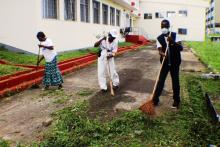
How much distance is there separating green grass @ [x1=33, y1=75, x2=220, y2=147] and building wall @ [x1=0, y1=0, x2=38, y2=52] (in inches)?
300

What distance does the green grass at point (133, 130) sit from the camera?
545cm

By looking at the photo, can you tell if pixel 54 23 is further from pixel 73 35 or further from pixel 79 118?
pixel 79 118

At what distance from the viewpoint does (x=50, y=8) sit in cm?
1611

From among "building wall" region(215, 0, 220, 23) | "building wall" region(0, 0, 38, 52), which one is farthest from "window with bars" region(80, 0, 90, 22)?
"building wall" region(215, 0, 220, 23)

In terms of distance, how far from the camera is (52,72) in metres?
9.28

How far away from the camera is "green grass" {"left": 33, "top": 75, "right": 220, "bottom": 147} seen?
5453 millimetres

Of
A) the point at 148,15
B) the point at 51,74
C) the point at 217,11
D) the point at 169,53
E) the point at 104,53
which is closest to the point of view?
the point at 169,53

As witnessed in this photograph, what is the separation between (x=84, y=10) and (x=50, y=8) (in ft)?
15.9

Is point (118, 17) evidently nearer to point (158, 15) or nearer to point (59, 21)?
point (158, 15)

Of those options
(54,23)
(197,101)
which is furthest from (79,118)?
(54,23)

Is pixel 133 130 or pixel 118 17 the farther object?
pixel 118 17

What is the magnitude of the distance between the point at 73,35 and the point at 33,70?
318 inches

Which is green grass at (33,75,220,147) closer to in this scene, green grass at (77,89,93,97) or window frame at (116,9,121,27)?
green grass at (77,89,93,97)

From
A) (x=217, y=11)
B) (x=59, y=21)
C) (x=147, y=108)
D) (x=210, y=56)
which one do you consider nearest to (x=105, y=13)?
(x=210, y=56)
